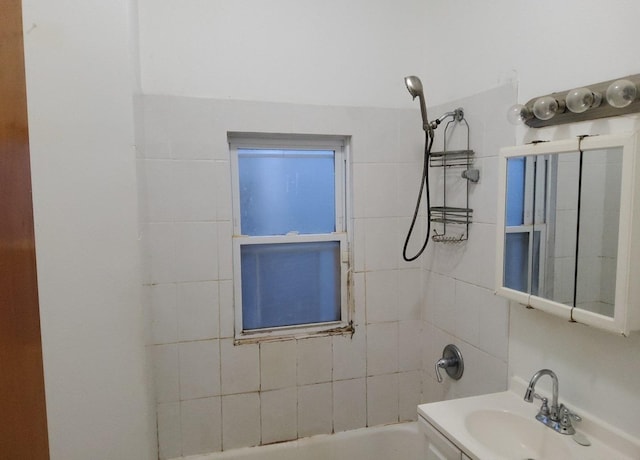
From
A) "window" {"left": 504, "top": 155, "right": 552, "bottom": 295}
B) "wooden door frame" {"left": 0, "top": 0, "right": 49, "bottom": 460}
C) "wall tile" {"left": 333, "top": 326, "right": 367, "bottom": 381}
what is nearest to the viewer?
"wooden door frame" {"left": 0, "top": 0, "right": 49, "bottom": 460}

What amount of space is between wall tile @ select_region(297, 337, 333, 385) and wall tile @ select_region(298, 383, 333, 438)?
4 cm

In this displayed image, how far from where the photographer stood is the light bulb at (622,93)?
3.67 feet

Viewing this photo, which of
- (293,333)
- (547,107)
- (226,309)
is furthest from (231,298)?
(547,107)

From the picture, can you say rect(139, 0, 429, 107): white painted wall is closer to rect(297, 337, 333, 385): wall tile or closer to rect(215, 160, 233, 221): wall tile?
rect(215, 160, 233, 221): wall tile

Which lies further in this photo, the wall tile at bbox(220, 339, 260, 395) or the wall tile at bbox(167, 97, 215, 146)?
the wall tile at bbox(220, 339, 260, 395)

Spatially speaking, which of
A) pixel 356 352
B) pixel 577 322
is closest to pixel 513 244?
pixel 577 322

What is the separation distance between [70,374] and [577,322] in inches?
69.0

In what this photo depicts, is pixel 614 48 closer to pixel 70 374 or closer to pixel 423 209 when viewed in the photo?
pixel 423 209

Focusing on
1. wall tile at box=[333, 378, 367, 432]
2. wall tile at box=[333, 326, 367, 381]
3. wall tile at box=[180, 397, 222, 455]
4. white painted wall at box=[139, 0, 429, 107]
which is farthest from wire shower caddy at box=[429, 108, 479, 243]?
wall tile at box=[180, 397, 222, 455]

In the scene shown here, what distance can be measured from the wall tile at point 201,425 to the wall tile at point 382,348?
0.81 m

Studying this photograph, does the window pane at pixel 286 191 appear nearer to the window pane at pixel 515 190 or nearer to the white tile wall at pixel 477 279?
the white tile wall at pixel 477 279

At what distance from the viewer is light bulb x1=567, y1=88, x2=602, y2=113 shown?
1.24 m

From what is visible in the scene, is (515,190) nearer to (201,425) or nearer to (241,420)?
(241,420)

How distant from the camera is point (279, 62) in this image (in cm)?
199
